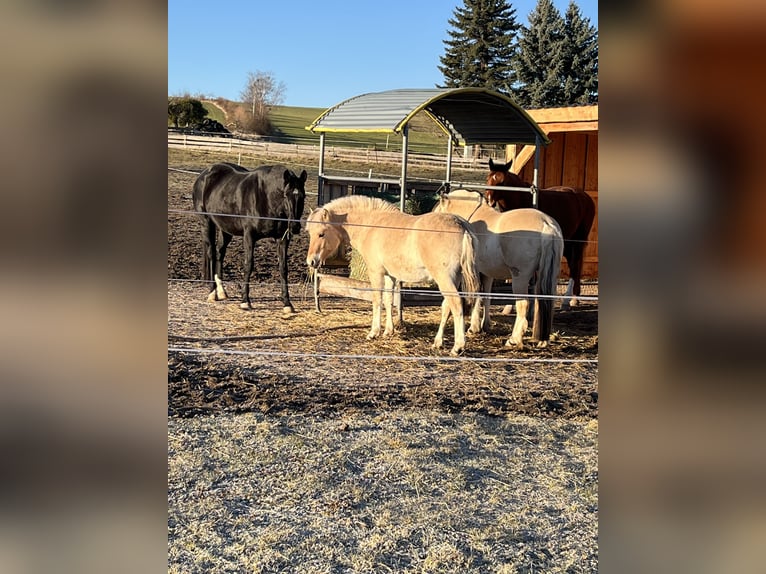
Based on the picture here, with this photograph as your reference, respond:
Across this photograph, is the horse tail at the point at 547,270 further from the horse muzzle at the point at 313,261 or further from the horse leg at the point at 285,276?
the horse leg at the point at 285,276

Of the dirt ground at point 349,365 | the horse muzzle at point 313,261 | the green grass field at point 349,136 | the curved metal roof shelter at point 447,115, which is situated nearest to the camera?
the dirt ground at point 349,365

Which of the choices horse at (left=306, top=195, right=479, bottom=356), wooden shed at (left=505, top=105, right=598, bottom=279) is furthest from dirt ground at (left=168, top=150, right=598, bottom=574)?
wooden shed at (left=505, top=105, right=598, bottom=279)

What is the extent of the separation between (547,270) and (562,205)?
2.30 m

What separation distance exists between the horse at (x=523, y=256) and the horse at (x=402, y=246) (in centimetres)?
60

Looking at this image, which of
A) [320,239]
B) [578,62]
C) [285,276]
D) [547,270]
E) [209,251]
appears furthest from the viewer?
[578,62]

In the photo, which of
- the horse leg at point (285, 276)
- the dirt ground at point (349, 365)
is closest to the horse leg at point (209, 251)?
the dirt ground at point (349, 365)

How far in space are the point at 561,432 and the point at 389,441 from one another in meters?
1.13

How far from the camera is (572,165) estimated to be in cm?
1016

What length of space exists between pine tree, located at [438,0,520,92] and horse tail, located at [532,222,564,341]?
27165 mm

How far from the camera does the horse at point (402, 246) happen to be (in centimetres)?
545

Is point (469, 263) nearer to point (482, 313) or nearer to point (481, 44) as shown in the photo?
point (482, 313)

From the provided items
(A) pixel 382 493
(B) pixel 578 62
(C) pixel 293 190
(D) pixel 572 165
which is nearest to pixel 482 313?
(C) pixel 293 190

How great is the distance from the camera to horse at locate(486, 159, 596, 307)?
7.47 meters
